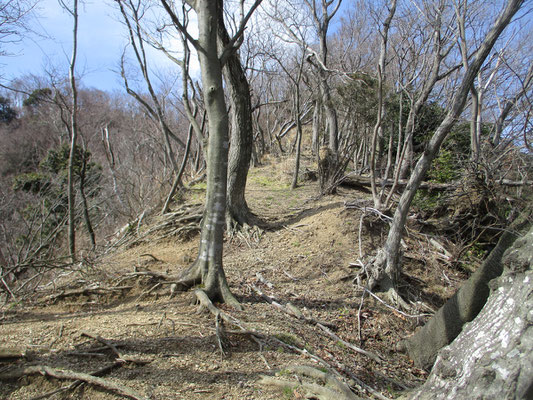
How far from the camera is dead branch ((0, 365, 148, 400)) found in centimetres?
244

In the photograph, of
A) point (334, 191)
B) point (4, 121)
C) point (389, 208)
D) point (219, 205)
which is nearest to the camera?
point (219, 205)

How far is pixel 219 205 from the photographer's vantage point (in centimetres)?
397

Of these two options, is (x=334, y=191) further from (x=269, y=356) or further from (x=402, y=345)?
(x=269, y=356)

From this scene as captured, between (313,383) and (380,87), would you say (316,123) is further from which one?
(313,383)

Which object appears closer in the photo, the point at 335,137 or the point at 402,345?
the point at 402,345

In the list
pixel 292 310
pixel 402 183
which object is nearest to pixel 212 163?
pixel 292 310

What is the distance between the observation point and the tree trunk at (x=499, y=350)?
1657mm

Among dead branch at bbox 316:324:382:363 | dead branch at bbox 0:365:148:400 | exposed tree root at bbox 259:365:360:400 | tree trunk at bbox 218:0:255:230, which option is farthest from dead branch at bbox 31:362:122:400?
tree trunk at bbox 218:0:255:230

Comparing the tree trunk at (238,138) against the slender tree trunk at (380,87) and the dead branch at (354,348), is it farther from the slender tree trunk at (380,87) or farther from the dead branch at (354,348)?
the dead branch at (354,348)

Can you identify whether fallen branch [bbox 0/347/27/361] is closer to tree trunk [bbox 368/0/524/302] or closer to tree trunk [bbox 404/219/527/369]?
tree trunk [bbox 404/219/527/369]

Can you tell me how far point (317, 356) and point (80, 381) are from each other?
218 cm

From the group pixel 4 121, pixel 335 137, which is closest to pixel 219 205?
pixel 335 137

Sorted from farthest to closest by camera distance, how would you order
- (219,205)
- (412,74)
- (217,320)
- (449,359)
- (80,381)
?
(412,74) < (219,205) < (217,320) < (80,381) < (449,359)

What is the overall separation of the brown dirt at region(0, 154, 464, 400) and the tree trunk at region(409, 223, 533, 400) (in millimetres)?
1209
